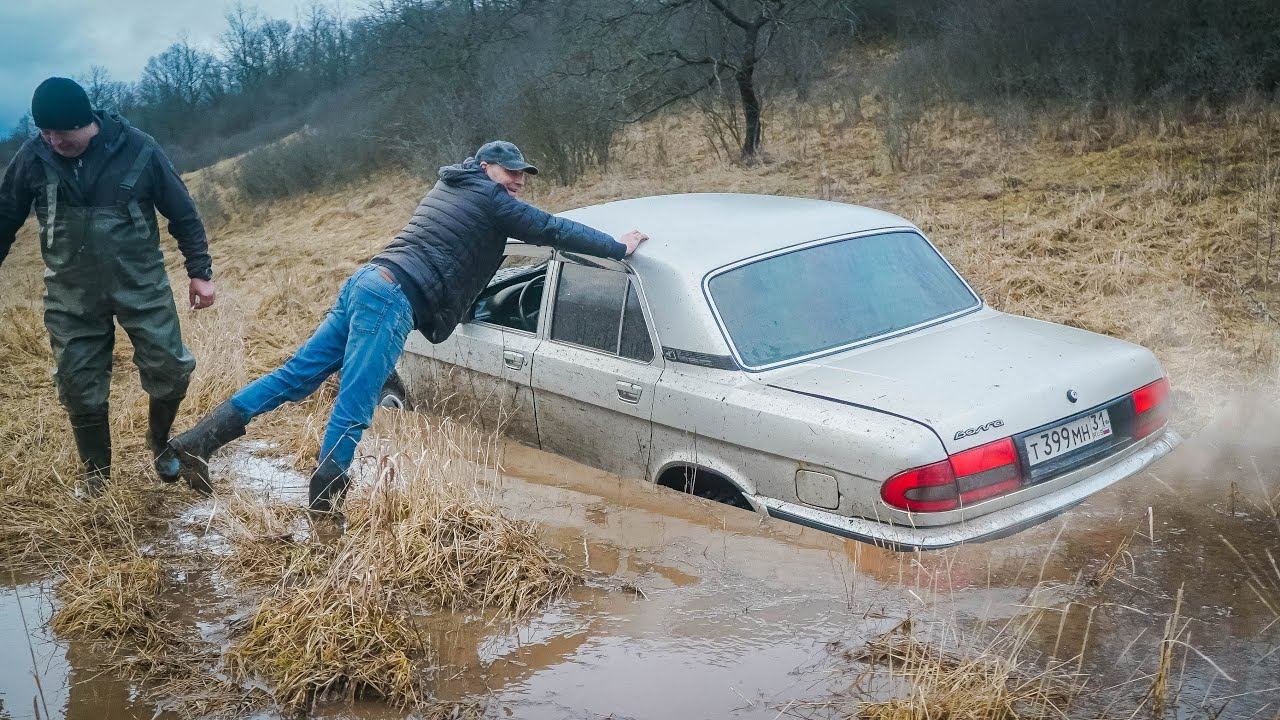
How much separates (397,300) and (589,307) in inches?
34.4

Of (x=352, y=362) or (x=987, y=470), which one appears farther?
(x=352, y=362)

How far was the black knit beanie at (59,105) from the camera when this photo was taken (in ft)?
14.8

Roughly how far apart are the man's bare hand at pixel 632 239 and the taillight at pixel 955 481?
1663 mm

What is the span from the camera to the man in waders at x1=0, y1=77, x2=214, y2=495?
4.72 metres

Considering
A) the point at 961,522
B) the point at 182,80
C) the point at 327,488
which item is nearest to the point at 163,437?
the point at 327,488

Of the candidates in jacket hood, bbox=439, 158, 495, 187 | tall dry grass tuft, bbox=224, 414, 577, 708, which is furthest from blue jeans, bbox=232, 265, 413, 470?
jacket hood, bbox=439, 158, 495, 187

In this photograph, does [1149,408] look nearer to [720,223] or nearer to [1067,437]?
[1067,437]

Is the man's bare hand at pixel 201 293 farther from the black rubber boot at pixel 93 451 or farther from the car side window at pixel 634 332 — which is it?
the car side window at pixel 634 332

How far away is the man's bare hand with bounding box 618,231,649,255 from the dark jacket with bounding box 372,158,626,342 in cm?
5

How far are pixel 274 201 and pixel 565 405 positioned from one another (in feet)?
62.6

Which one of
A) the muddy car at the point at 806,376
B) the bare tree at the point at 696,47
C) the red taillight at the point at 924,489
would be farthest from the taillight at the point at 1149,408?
the bare tree at the point at 696,47

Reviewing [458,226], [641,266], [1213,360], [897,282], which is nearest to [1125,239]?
[1213,360]

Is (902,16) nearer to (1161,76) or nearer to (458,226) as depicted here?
(1161,76)

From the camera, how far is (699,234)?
4824mm
